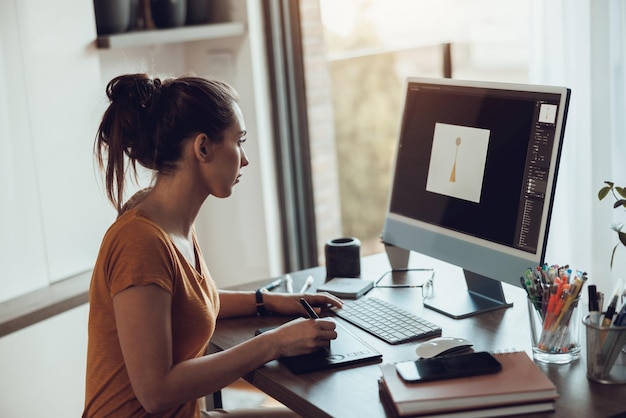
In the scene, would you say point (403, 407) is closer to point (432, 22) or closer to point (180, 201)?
point (180, 201)

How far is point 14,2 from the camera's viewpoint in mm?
2281

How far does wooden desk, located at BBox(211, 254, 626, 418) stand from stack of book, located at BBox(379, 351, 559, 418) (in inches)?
1.3

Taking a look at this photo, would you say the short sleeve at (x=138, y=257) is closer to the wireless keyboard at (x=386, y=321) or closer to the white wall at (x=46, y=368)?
the wireless keyboard at (x=386, y=321)

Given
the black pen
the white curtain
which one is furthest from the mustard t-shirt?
the white curtain

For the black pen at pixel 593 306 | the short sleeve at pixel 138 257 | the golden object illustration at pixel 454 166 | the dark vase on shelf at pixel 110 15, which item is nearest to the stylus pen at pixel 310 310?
the short sleeve at pixel 138 257

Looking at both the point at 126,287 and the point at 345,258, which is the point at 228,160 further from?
the point at 345,258

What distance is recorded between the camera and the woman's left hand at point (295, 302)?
180 cm

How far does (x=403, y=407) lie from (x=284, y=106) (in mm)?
1862

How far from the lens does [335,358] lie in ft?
4.96

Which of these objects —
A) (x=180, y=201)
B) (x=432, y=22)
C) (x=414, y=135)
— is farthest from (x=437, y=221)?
(x=432, y=22)

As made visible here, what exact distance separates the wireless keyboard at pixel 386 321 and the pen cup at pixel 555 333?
0.70ft

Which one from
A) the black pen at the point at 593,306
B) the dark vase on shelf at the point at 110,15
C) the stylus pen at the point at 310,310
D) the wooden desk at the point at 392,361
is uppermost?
the dark vase on shelf at the point at 110,15

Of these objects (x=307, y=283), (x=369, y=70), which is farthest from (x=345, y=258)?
(x=369, y=70)

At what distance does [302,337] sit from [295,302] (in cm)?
27
